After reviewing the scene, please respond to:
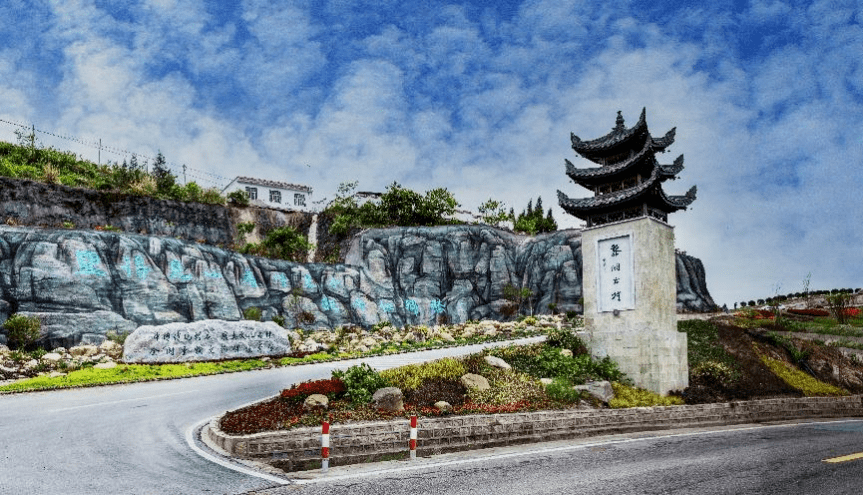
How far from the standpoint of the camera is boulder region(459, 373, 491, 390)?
738 inches

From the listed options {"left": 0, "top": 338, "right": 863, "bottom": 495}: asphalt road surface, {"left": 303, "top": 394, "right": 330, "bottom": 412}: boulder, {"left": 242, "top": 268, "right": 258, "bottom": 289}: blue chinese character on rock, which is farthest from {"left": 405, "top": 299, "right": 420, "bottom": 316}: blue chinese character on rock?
{"left": 303, "top": 394, "right": 330, "bottom": 412}: boulder

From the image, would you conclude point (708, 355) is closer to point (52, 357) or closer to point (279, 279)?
point (52, 357)

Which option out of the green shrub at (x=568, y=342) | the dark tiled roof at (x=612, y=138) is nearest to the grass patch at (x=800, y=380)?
the green shrub at (x=568, y=342)

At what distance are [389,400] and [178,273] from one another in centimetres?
3181

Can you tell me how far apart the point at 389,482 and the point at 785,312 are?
5181cm

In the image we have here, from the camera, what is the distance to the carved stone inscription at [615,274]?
2334 cm

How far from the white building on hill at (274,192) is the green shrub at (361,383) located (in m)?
61.5

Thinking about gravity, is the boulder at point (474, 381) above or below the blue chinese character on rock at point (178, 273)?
below

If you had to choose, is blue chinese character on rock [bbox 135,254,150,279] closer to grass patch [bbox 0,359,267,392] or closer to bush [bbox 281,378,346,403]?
grass patch [bbox 0,359,267,392]

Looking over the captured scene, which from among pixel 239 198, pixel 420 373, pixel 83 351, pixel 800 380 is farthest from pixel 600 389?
pixel 239 198

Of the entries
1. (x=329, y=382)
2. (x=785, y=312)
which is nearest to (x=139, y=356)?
(x=329, y=382)

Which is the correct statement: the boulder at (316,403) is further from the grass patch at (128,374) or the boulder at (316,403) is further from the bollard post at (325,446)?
the grass patch at (128,374)

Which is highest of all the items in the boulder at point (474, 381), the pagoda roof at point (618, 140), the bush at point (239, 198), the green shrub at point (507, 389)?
the bush at point (239, 198)

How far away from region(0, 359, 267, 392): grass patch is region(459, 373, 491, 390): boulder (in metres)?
14.3
